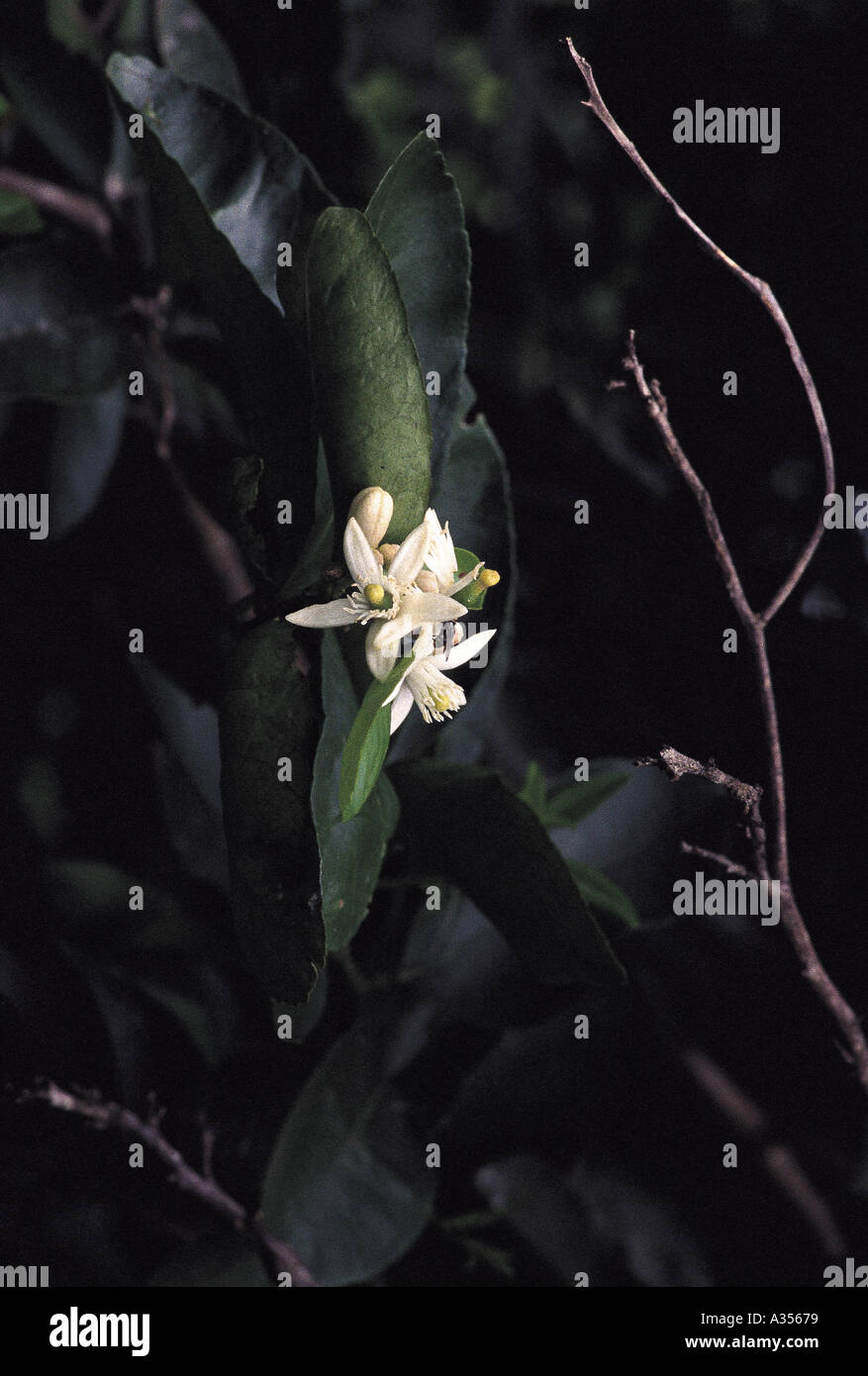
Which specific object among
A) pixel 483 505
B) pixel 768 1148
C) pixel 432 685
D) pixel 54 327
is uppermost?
pixel 54 327

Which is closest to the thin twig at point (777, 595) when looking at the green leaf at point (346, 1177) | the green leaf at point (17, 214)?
the green leaf at point (346, 1177)

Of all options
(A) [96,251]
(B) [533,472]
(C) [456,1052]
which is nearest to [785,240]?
(B) [533,472]

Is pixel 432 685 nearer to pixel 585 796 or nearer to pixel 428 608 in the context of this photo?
pixel 428 608

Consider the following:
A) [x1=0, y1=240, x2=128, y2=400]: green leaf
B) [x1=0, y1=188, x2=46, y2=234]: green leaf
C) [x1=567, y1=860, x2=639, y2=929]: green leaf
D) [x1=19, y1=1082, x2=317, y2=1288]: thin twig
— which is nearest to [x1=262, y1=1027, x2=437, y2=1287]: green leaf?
[x1=19, y1=1082, x2=317, y2=1288]: thin twig

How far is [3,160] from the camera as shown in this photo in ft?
2.71

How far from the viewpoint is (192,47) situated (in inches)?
29.5

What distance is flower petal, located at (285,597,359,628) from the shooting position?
469 millimetres

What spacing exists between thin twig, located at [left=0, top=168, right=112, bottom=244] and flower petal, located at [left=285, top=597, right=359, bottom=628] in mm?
467

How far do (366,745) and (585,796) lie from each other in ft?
0.84

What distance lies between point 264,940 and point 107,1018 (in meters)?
0.33

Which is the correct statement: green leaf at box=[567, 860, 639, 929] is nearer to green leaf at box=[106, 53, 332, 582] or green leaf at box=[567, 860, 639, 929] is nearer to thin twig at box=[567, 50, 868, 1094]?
thin twig at box=[567, 50, 868, 1094]

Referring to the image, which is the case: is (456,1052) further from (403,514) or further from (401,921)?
(403,514)

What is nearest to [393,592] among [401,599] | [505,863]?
[401,599]

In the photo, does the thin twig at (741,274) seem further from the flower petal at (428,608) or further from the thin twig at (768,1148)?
the thin twig at (768,1148)
